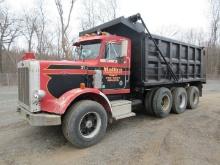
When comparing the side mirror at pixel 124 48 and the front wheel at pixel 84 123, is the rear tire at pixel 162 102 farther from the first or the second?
the front wheel at pixel 84 123

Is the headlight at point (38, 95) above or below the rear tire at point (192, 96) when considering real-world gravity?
above

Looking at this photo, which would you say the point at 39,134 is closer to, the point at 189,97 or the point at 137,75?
the point at 137,75

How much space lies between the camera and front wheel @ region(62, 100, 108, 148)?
17.3ft

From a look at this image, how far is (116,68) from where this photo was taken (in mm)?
6793

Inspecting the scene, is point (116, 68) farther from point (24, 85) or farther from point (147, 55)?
point (24, 85)

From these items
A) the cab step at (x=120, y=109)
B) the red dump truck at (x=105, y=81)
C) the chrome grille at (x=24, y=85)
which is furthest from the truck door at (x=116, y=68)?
the chrome grille at (x=24, y=85)

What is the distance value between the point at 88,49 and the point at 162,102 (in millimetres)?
3344

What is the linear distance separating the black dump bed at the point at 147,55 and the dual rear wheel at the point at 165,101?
33 centimetres

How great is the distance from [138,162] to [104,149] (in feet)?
3.09

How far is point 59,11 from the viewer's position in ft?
101

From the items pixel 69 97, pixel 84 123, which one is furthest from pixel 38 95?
pixel 84 123

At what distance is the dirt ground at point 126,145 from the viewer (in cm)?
475

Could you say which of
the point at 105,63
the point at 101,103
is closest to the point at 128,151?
the point at 101,103

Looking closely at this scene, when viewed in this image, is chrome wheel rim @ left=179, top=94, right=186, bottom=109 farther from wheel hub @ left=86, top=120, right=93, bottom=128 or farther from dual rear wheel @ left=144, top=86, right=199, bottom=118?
wheel hub @ left=86, top=120, right=93, bottom=128
